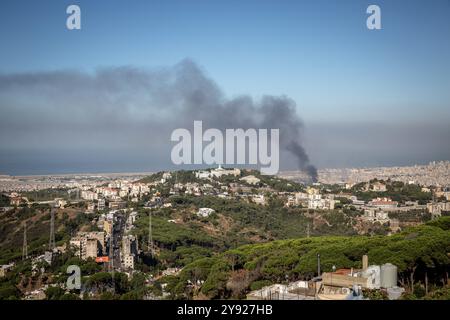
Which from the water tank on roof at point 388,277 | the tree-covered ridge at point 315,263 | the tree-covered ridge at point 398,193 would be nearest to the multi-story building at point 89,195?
the tree-covered ridge at point 398,193

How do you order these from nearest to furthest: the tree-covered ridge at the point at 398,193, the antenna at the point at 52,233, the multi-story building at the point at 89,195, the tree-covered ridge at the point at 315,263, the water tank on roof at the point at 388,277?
the water tank on roof at the point at 388,277 < the tree-covered ridge at the point at 315,263 < the antenna at the point at 52,233 < the tree-covered ridge at the point at 398,193 < the multi-story building at the point at 89,195

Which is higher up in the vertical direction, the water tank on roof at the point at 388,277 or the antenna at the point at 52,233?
the water tank on roof at the point at 388,277

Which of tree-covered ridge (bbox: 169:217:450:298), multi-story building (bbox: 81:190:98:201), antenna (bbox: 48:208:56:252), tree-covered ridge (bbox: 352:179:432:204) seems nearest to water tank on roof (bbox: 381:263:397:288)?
tree-covered ridge (bbox: 169:217:450:298)

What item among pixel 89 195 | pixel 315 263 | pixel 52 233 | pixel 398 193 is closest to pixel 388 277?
pixel 315 263

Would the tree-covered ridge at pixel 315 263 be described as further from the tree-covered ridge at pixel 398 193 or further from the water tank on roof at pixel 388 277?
the tree-covered ridge at pixel 398 193

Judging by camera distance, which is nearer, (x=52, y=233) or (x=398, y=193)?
(x=52, y=233)

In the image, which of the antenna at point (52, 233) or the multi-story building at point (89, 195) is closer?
the antenna at point (52, 233)

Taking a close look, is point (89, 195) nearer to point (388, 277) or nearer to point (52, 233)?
point (52, 233)
